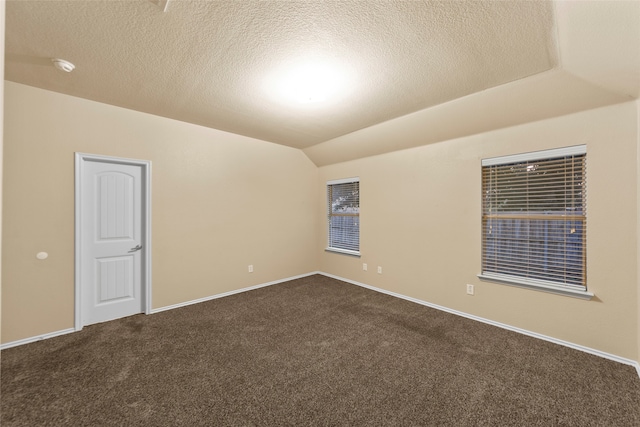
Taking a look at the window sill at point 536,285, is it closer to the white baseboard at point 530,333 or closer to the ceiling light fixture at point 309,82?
the white baseboard at point 530,333

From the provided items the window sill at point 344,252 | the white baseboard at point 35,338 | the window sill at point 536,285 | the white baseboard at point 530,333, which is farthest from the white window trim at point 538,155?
the white baseboard at point 35,338

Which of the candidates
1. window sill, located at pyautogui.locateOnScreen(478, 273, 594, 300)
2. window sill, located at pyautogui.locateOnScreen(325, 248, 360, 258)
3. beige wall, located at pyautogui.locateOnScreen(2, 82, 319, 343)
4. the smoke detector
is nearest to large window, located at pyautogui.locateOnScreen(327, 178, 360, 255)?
window sill, located at pyautogui.locateOnScreen(325, 248, 360, 258)

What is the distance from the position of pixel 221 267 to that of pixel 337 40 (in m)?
3.32

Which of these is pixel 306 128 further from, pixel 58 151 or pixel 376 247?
pixel 58 151

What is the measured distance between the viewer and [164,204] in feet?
11.9

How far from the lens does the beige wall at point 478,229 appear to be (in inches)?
98.9

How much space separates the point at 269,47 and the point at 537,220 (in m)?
3.11

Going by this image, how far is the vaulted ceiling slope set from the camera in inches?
70.7

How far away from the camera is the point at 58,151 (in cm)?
294

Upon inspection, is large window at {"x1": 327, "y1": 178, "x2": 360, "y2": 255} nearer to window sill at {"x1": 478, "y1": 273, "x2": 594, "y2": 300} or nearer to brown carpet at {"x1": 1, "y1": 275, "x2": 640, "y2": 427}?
brown carpet at {"x1": 1, "y1": 275, "x2": 640, "y2": 427}

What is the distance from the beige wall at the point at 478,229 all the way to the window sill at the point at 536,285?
0.05 metres

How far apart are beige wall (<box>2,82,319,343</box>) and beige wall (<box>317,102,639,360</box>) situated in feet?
3.32

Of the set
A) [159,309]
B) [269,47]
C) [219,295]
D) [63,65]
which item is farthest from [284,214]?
[63,65]

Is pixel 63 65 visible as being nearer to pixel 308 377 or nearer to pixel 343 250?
pixel 308 377
